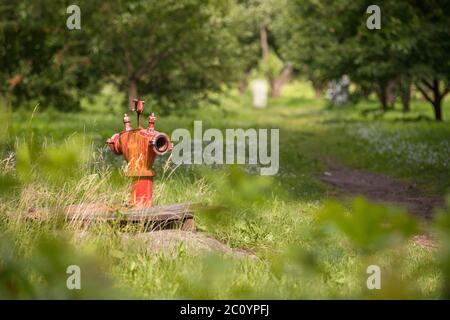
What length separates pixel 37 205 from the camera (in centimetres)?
627

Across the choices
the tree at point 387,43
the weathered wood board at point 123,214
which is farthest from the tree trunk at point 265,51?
the weathered wood board at point 123,214

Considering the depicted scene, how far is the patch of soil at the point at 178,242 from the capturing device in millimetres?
5949

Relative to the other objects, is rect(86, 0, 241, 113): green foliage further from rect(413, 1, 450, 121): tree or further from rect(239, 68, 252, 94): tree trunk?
rect(239, 68, 252, 94): tree trunk

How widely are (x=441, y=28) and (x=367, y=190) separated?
35.8 ft

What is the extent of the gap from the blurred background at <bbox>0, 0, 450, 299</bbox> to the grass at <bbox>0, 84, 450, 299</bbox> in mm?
12

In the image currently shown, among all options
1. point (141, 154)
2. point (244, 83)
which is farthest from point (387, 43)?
point (244, 83)

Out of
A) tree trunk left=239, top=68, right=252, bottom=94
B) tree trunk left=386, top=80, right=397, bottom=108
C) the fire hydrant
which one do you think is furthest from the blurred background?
tree trunk left=239, top=68, right=252, bottom=94

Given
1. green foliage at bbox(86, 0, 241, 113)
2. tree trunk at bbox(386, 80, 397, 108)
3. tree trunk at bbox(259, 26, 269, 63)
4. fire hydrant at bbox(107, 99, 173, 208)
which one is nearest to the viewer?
fire hydrant at bbox(107, 99, 173, 208)

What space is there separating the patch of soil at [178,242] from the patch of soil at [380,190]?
13.4ft

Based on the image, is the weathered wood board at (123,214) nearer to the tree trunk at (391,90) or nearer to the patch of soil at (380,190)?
the patch of soil at (380,190)

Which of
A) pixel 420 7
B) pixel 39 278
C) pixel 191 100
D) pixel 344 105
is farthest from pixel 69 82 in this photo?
pixel 39 278

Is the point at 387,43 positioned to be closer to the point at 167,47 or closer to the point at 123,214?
the point at 167,47

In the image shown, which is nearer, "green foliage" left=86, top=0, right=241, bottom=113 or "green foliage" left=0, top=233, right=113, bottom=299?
"green foliage" left=0, top=233, right=113, bottom=299

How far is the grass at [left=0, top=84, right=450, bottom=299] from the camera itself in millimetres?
1879
